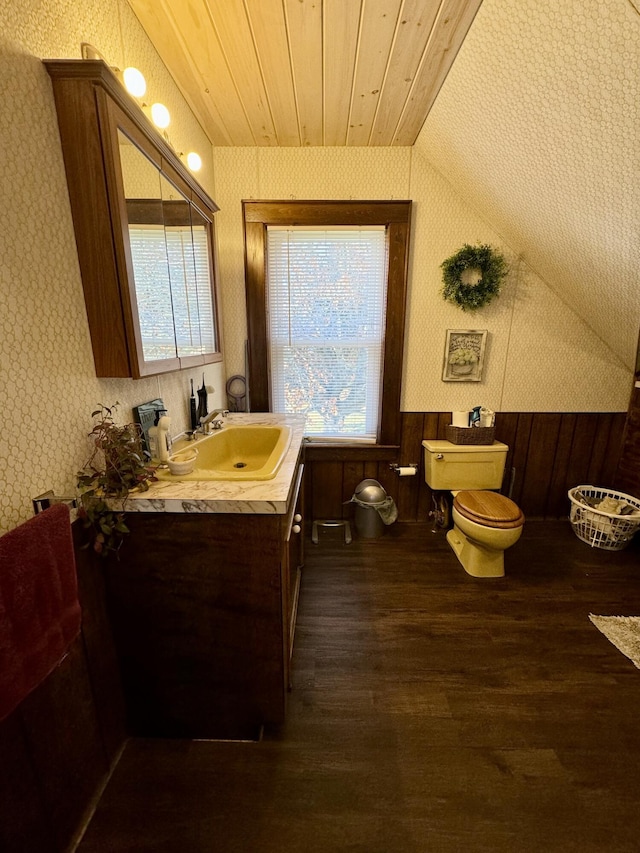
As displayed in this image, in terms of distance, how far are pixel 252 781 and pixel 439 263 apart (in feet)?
9.03

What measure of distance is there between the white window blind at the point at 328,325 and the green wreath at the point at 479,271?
438mm

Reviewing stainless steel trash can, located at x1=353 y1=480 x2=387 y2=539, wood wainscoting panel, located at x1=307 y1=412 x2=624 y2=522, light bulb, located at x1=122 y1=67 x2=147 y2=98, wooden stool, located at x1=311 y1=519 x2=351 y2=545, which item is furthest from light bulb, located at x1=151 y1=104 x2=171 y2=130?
wooden stool, located at x1=311 y1=519 x2=351 y2=545

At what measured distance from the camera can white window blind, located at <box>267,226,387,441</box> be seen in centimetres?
226

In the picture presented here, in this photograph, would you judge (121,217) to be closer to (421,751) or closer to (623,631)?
(421,751)

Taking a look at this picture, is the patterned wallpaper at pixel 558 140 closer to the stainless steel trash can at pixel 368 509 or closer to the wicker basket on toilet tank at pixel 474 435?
the wicker basket on toilet tank at pixel 474 435

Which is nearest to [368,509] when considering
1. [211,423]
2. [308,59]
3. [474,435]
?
[474,435]

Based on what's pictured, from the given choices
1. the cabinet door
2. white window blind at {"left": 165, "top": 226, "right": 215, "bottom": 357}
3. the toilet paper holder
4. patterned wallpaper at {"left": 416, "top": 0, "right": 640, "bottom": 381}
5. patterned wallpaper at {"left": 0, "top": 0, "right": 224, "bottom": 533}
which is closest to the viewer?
patterned wallpaper at {"left": 0, "top": 0, "right": 224, "bottom": 533}

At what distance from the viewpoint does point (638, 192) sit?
4.28ft

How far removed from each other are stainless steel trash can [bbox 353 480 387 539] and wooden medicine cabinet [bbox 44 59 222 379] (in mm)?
1521

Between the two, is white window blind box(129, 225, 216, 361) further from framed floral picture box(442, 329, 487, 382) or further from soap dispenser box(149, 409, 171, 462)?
framed floral picture box(442, 329, 487, 382)

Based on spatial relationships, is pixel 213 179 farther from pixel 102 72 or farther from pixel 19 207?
pixel 19 207

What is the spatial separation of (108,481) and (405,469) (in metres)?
1.93

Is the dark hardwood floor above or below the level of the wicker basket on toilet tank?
below

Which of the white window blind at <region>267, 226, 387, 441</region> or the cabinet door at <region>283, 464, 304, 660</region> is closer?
the cabinet door at <region>283, 464, 304, 660</region>
